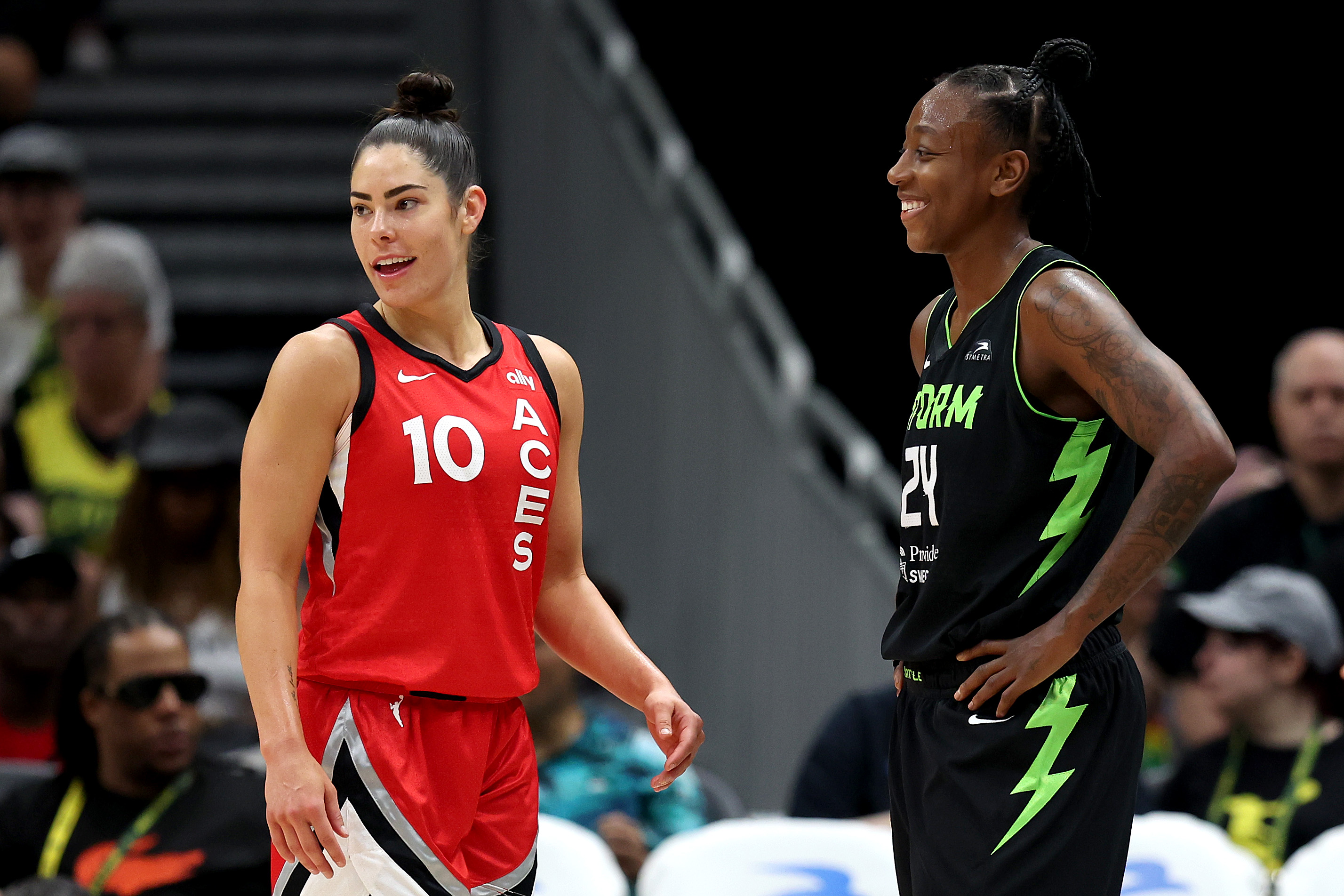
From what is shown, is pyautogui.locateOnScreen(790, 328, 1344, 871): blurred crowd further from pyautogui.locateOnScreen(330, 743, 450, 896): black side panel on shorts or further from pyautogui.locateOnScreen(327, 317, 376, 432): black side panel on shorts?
pyautogui.locateOnScreen(327, 317, 376, 432): black side panel on shorts

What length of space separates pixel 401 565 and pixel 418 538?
5cm

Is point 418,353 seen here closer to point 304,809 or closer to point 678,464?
point 304,809

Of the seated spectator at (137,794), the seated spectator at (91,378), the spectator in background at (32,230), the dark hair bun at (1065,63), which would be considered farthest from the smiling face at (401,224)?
the spectator in background at (32,230)

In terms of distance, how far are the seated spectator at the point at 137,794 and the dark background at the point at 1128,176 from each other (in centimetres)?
446

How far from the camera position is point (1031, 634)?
262 cm

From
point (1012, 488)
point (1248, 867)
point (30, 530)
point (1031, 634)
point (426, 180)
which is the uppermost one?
point (426, 180)

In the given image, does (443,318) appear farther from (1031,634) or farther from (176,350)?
(176,350)

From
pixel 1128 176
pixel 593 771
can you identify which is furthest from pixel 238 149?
pixel 593 771

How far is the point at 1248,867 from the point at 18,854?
338 cm

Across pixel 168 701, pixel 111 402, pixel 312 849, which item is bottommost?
pixel 168 701

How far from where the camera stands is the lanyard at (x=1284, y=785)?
521 centimetres

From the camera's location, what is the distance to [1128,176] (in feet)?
26.2

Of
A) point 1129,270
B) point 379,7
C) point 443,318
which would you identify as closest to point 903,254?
point 1129,270

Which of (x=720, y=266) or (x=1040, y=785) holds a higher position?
(x=720, y=266)
